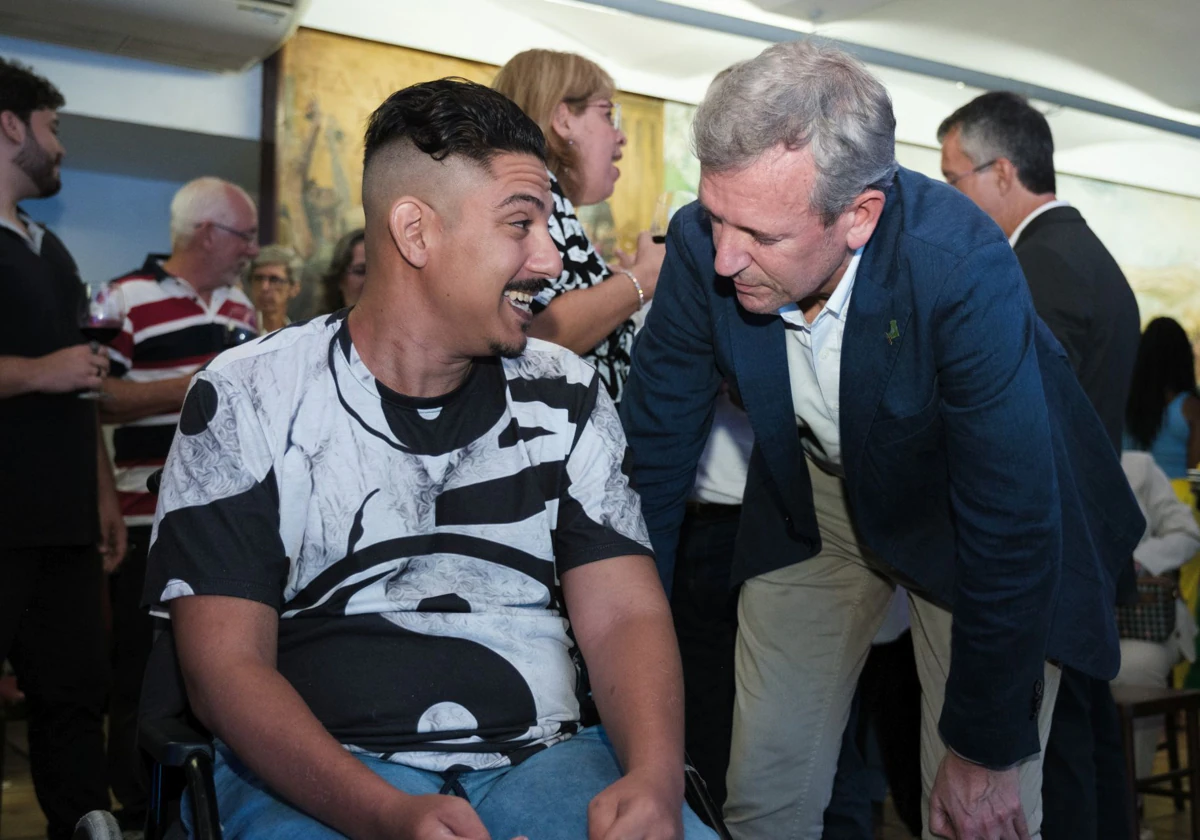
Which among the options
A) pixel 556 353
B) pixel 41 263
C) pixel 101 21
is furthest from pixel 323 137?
pixel 556 353

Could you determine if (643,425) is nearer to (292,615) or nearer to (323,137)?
(292,615)

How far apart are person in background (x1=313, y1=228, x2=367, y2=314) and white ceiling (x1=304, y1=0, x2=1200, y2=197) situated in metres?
2.19

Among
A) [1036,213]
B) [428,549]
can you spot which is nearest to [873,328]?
[428,549]

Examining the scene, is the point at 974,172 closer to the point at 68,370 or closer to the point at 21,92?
the point at 68,370

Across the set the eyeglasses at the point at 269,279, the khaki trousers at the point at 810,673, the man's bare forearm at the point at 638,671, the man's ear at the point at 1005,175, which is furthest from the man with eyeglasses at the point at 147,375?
the man's ear at the point at 1005,175

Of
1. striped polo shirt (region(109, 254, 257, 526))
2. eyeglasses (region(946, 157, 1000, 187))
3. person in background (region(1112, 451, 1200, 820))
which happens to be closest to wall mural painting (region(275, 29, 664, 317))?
striped polo shirt (region(109, 254, 257, 526))

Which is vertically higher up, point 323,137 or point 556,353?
point 323,137

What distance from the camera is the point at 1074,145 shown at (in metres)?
8.59

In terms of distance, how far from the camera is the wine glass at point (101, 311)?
8.21 feet

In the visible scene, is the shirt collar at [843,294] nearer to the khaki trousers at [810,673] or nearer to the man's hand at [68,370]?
the khaki trousers at [810,673]

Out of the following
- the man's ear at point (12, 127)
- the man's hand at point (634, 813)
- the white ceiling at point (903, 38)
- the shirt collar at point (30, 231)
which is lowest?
the man's hand at point (634, 813)

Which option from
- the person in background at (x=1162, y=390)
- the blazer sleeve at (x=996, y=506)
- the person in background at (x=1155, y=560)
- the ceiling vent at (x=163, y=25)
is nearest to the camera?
the blazer sleeve at (x=996, y=506)

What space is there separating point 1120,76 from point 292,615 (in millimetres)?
7621

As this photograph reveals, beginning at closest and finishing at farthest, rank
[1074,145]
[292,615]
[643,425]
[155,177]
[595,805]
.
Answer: [595,805], [292,615], [643,425], [155,177], [1074,145]
